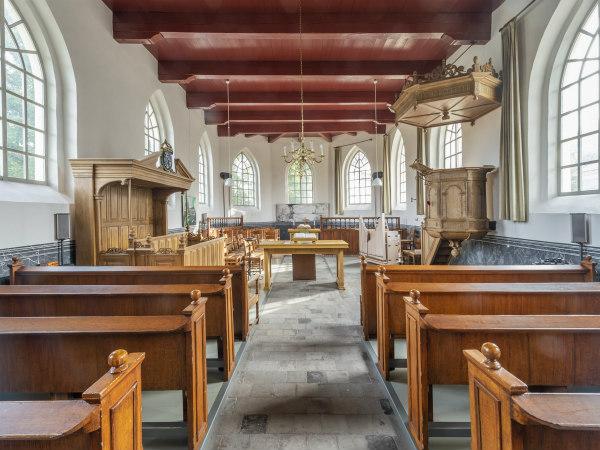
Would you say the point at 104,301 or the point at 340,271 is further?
the point at 340,271

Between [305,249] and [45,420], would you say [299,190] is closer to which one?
[305,249]

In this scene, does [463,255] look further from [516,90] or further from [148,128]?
[148,128]

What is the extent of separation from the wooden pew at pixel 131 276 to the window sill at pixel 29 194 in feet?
2.87

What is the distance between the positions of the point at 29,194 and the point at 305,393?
4191 mm

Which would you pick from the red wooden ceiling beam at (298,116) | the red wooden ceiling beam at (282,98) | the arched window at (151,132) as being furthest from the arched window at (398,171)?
the arched window at (151,132)

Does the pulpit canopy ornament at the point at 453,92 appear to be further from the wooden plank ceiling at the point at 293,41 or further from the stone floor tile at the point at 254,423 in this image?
the stone floor tile at the point at 254,423

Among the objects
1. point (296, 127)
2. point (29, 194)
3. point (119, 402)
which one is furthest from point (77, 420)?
point (296, 127)

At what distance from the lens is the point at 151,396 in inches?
117

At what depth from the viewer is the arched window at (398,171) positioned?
40.1 feet

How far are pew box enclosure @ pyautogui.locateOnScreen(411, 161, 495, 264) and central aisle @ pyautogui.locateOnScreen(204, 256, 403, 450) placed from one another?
2469 millimetres

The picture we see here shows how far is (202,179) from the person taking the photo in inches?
488

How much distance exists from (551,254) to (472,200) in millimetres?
1572

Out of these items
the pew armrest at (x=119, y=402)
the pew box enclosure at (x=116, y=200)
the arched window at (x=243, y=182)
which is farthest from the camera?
the arched window at (x=243, y=182)

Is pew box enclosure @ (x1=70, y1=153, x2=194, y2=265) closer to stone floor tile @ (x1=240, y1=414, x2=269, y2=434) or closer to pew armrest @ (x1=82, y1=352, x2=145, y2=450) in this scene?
stone floor tile @ (x1=240, y1=414, x2=269, y2=434)
